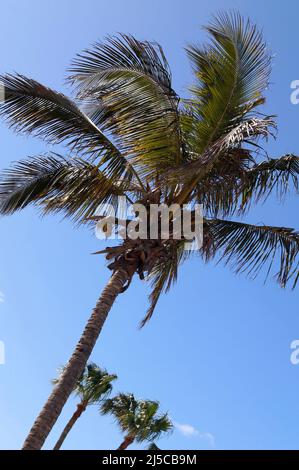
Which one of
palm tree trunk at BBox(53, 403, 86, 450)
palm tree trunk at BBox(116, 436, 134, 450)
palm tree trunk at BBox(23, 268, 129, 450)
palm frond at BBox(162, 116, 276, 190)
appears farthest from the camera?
palm tree trunk at BBox(116, 436, 134, 450)

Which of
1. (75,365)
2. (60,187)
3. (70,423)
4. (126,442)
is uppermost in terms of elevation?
(60,187)

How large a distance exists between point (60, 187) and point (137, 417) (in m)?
16.2

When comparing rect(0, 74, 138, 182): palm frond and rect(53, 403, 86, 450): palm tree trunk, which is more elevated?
rect(0, 74, 138, 182): palm frond

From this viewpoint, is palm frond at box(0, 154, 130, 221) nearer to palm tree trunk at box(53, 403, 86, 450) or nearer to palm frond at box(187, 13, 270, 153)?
palm frond at box(187, 13, 270, 153)

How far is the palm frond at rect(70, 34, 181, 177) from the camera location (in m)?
8.78

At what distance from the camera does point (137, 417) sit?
2267 cm

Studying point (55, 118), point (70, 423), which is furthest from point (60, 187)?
point (70, 423)

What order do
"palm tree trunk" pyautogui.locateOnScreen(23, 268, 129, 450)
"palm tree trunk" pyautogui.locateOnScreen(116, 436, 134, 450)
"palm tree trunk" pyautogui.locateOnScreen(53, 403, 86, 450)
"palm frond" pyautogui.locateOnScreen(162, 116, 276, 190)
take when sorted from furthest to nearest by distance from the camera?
"palm tree trunk" pyautogui.locateOnScreen(116, 436, 134, 450) < "palm tree trunk" pyautogui.locateOnScreen(53, 403, 86, 450) < "palm frond" pyautogui.locateOnScreen(162, 116, 276, 190) < "palm tree trunk" pyautogui.locateOnScreen(23, 268, 129, 450)

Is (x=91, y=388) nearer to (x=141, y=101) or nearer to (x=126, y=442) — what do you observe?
(x=126, y=442)

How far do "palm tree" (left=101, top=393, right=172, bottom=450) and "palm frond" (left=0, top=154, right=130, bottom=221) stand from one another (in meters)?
15.7

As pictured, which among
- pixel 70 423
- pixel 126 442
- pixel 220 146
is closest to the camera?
pixel 220 146

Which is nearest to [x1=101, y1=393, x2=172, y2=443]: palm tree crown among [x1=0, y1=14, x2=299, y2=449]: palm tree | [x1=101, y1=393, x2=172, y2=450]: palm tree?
[x1=101, y1=393, x2=172, y2=450]: palm tree

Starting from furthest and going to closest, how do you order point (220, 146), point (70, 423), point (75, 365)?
point (70, 423), point (220, 146), point (75, 365)
